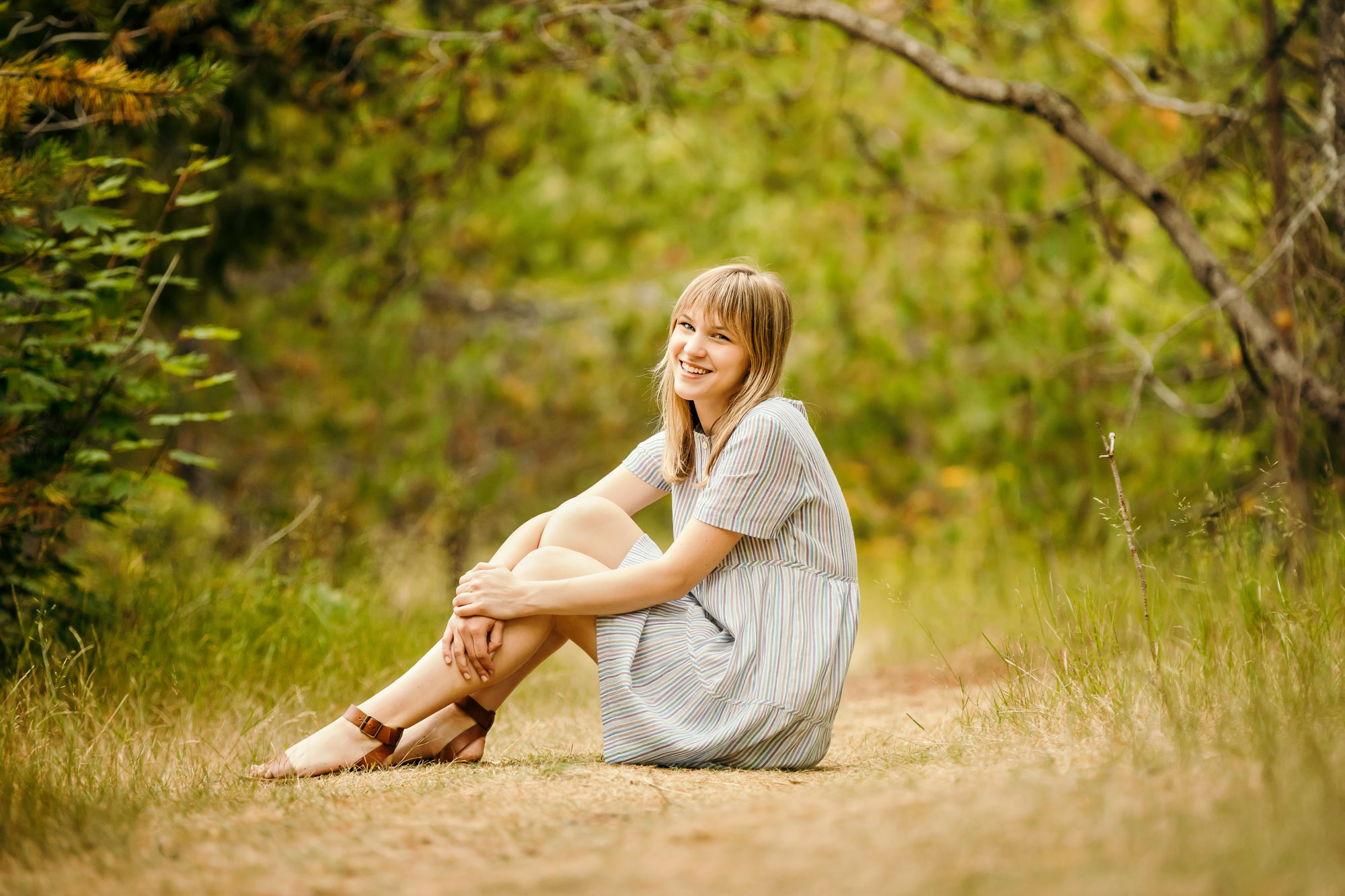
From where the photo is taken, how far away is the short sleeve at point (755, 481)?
7.81ft

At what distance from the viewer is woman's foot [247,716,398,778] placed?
2285mm

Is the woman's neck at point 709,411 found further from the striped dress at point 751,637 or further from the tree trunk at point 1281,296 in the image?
the tree trunk at point 1281,296

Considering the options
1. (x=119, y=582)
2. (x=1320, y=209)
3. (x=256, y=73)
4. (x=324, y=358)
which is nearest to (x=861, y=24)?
(x=1320, y=209)

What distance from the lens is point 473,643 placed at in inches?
93.4

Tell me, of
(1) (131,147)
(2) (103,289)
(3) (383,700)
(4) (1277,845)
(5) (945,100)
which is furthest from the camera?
(5) (945,100)

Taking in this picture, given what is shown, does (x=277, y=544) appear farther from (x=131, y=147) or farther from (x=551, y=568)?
(x=551, y=568)

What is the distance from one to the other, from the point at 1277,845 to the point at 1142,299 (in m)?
5.45

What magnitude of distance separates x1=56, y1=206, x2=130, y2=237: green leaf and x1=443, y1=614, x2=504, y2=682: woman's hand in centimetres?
144

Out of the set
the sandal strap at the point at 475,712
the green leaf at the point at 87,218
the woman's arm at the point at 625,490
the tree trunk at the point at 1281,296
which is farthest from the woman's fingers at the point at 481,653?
the tree trunk at the point at 1281,296

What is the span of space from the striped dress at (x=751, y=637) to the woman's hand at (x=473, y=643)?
24cm

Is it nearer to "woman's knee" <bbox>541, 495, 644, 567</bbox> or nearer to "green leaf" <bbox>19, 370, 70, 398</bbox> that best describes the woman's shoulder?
"woman's knee" <bbox>541, 495, 644, 567</bbox>

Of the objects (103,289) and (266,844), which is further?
(103,289)

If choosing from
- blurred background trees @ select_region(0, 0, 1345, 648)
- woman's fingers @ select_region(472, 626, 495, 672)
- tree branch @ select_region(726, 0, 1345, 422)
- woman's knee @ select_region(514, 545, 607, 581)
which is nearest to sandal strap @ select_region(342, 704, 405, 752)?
woman's fingers @ select_region(472, 626, 495, 672)

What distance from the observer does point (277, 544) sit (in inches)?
172
